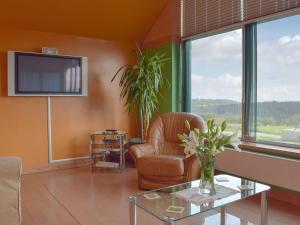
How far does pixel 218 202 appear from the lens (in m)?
1.97

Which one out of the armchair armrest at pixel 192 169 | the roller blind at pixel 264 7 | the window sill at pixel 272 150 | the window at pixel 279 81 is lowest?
the armchair armrest at pixel 192 169

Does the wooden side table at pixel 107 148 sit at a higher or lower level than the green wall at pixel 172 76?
lower

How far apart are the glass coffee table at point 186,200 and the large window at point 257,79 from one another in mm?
1052

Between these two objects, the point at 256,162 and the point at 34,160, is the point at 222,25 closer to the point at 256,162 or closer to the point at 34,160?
the point at 256,162

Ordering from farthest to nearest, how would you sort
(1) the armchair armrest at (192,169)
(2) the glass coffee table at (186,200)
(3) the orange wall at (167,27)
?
(3) the orange wall at (167,27) → (1) the armchair armrest at (192,169) → (2) the glass coffee table at (186,200)

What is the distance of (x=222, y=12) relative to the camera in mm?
3900

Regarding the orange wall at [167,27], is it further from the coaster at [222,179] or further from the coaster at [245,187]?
the coaster at [245,187]

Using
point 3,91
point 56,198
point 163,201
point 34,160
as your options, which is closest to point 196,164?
point 163,201

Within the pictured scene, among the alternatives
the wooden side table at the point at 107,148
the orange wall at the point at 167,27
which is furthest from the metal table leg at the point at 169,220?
the orange wall at the point at 167,27

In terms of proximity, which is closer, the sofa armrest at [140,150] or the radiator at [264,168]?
the radiator at [264,168]

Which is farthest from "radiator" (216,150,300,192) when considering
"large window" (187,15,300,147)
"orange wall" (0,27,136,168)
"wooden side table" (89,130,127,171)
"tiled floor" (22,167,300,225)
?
"orange wall" (0,27,136,168)

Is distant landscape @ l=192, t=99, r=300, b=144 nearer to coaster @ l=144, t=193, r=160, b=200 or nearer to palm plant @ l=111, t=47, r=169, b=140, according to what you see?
palm plant @ l=111, t=47, r=169, b=140

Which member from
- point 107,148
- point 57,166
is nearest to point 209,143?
point 107,148

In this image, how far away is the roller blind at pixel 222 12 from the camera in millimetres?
3287
